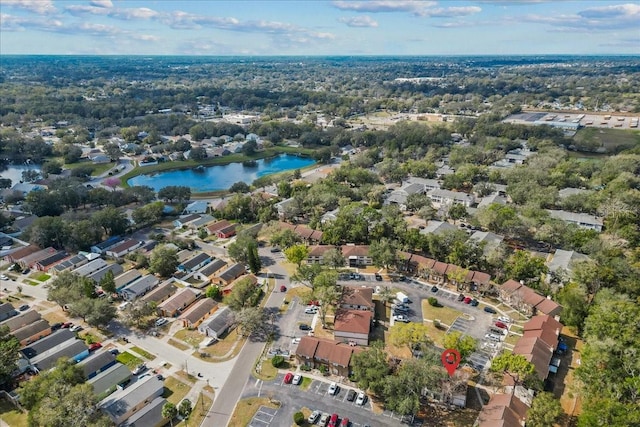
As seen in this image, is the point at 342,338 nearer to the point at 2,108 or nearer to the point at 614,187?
the point at 614,187

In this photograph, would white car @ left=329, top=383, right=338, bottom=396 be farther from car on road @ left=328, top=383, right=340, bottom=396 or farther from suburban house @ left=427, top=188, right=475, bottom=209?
suburban house @ left=427, top=188, right=475, bottom=209

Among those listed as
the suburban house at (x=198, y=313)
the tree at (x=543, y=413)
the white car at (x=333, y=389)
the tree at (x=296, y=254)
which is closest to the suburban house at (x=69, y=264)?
the suburban house at (x=198, y=313)

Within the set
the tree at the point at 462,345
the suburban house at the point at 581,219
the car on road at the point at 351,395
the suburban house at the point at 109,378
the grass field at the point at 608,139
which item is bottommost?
the car on road at the point at 351,395

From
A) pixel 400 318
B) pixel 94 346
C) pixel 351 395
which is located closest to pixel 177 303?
pixel 94 346

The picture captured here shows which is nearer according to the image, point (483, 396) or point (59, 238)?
point (483, 396)

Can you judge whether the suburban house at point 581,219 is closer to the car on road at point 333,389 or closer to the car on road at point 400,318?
the car on road at point 400,318

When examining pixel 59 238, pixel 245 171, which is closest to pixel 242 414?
pixel 59 238

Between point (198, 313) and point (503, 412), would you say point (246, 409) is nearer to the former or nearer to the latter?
point (198, 313)

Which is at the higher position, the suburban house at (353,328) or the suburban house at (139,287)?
the suburban house at (353,328)
